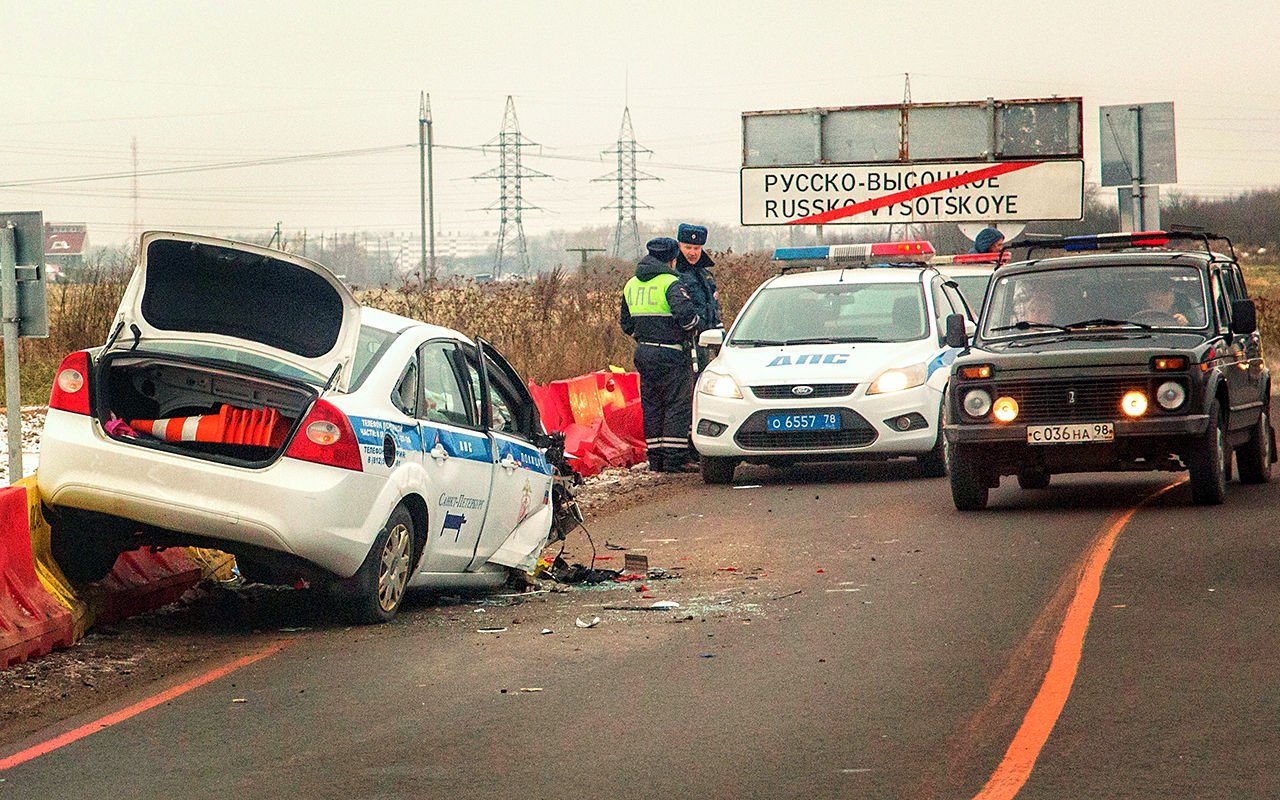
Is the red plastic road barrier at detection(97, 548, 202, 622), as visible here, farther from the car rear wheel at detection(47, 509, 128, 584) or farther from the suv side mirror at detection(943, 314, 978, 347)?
the suv side mirror at detection(943, 314, 978, 347)

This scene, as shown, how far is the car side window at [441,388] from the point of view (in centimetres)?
942

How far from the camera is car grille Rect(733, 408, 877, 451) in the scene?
51.9 feet

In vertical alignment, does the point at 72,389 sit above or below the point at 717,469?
above

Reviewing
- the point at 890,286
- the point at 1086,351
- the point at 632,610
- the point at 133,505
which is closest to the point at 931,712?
the point at 632,610

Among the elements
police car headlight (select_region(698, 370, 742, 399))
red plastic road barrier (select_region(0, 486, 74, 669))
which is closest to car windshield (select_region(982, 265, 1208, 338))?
police car headlight (select_region(698, 370, 742, 399))

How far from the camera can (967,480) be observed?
1324 centimetres

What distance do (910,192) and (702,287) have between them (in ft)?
54.7

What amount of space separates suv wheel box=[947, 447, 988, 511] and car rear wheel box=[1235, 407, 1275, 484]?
2543mm

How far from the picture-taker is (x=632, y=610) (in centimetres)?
945

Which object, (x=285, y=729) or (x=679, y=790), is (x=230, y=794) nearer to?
(x=285, y=729)

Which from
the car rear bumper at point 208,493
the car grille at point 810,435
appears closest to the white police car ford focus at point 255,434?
the car rear bumper at point 208,493

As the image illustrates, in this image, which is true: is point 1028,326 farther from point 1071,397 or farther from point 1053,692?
point 1053,692

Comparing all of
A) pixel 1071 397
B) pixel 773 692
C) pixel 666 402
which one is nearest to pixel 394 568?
pixel 773 692

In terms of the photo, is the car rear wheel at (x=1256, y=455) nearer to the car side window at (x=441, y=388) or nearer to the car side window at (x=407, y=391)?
the car side window at (x=441, y=388)
